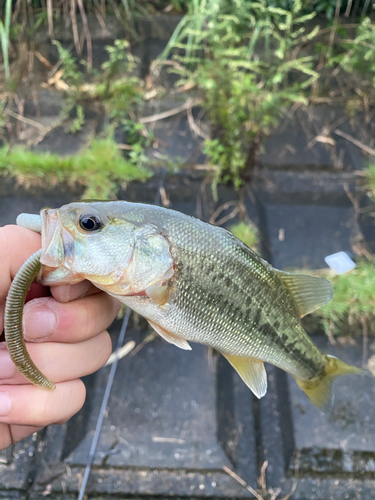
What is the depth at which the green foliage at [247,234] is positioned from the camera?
2.34m

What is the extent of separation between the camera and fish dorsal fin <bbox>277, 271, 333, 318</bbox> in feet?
4.38

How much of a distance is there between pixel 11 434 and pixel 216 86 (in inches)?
100

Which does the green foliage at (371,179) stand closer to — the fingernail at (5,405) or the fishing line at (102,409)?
the fishing line at (102,409)

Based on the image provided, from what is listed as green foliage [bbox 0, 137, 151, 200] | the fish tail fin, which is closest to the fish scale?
the fish tail fin

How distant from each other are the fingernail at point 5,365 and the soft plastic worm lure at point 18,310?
0.15 metres

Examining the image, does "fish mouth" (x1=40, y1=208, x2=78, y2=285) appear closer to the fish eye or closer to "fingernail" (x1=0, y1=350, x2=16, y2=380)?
the fish eye

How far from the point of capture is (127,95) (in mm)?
3092

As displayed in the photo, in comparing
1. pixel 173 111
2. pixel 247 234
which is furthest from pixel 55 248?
→ pixel 173 111

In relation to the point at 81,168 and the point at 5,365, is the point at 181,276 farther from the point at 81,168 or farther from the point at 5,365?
the point at 81,168

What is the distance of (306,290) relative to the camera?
135cm

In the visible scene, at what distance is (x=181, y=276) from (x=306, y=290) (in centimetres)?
57

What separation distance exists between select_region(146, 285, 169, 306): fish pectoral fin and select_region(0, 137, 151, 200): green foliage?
1.61 m

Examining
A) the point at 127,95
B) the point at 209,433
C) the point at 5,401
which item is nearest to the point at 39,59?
the point at 127,95

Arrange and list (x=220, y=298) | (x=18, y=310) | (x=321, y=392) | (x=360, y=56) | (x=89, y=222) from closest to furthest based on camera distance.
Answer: (x=18, y=310)
(x=89, y=222)
(x=220, y=298)
(x=321, y=392)
(x=360, y=56)
